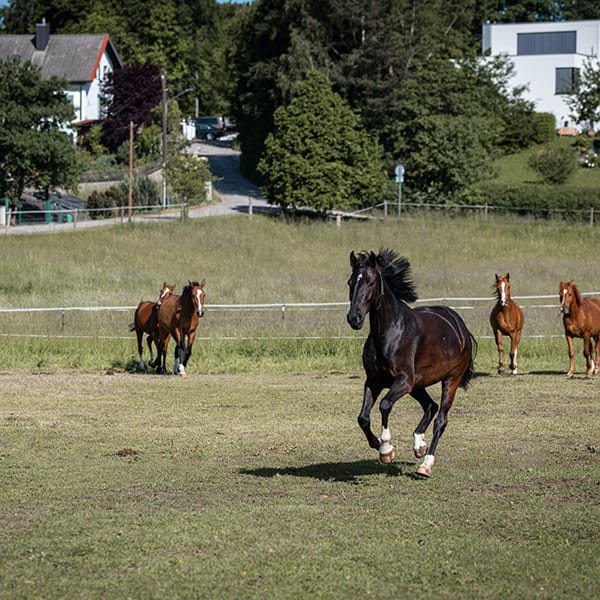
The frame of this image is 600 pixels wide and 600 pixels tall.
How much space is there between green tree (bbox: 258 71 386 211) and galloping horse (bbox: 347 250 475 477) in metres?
45.3

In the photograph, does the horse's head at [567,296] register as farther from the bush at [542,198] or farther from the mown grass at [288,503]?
the bush at [542,198]

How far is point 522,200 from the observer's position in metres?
55.9

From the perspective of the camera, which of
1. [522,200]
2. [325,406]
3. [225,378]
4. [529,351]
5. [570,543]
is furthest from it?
[522,200]

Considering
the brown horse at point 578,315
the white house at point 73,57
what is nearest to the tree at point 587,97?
the white house at point 73,57

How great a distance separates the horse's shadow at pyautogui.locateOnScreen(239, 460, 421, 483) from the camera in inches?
391

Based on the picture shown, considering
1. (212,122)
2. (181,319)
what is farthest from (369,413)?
(212,122)

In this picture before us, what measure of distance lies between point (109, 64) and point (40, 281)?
6021cm

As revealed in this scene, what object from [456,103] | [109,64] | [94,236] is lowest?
[94,236]

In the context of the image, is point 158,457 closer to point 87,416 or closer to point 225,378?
point 87,416

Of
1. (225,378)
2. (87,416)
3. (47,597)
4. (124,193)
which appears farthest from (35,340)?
(124,193)

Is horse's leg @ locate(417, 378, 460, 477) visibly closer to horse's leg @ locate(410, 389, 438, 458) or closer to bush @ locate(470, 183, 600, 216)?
horse's leg @ locate(410, 389, 438, 458)

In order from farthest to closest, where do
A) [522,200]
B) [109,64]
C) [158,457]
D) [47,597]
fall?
[109,64] → [522,200] → [158,457] → [47,597]

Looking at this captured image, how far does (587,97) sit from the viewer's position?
77.6 metres

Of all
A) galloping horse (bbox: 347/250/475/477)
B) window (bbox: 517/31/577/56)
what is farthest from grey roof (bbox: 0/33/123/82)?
galloping horse (bbox: 347/250/475/477)
